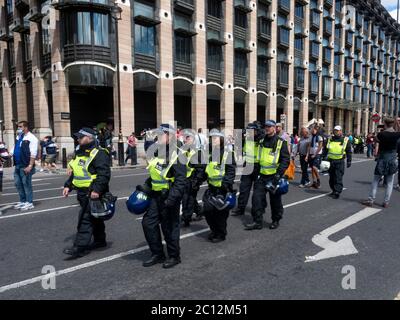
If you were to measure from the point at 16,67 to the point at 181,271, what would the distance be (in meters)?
27.2

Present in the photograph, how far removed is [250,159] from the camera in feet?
19.8

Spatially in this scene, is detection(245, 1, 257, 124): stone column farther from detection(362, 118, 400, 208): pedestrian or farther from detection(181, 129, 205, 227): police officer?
detection(181, 129, 205, 227): police officer

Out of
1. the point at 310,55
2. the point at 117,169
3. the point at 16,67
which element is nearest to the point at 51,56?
the point at 16,67

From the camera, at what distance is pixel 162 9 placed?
23.1 meters

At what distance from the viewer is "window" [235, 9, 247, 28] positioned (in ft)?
97.0

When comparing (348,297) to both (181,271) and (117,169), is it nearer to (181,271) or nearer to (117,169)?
(181,271)

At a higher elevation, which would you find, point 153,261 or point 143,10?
point 143,10

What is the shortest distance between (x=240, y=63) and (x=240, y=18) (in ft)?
13.7

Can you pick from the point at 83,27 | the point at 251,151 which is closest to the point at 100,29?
the point at 83,27

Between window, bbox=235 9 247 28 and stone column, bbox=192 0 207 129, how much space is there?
4650mm

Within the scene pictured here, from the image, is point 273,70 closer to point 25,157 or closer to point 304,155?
point 304,155

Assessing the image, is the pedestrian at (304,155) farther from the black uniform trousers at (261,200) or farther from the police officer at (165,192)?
the police officer at (165,192)

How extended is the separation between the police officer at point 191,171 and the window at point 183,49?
2089 cm

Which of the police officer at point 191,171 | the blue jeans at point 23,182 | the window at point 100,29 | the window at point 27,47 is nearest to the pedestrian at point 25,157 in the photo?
the blue jeans at point 23,182
